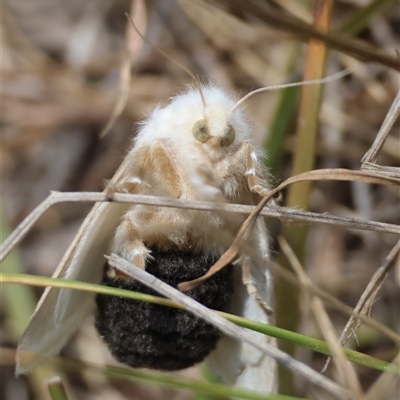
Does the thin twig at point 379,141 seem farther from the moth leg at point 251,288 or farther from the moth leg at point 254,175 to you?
the moth leg at point 251,288

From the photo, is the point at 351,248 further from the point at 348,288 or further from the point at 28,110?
the point at 28,110

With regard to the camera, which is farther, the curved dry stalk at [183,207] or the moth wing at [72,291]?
the moth wing at [72,291]

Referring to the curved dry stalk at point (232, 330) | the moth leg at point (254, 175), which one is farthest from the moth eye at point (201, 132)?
the curved dry stalk at point (232, 330)

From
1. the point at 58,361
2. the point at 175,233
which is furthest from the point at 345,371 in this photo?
the point at 58,361

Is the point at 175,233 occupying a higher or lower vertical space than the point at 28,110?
lower

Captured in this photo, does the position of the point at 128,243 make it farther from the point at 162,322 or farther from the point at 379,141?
the point at 379,141

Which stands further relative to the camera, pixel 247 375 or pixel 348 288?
pixel 348 288
